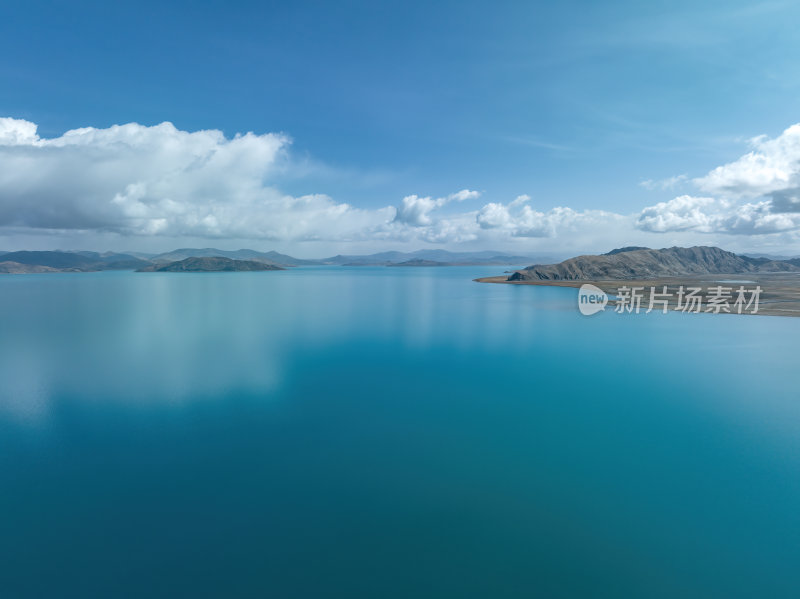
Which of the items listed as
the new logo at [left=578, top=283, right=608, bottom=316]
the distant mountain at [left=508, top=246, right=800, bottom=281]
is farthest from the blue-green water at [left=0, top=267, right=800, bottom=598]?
the distant mountain at [left=508, top=246, right=800, bottom=281]

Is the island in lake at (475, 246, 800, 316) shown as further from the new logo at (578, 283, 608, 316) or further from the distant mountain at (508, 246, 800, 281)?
the new logo at (578, 283, 608, 316)

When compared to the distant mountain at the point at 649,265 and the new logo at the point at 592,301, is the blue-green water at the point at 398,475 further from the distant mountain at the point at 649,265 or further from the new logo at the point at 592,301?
the distant mountain at the point at 649,265

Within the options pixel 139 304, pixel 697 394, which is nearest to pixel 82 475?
pixel 697 394

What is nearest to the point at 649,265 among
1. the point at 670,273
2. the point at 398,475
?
the point at 670,273

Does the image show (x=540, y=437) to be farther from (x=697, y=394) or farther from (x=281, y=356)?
(x=281, y=356)

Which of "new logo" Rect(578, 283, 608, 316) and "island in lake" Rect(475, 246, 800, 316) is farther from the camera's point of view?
"island in lake" Rect(475, 246, 800, 316)

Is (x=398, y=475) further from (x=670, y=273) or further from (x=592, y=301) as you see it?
(x=670, y=273)
